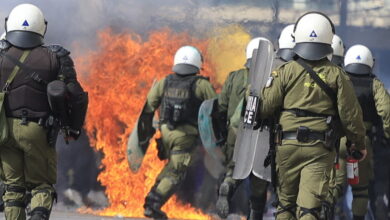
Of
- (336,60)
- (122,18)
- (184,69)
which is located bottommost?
(184,69)

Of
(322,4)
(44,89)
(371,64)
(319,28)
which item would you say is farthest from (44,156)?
(322,4)

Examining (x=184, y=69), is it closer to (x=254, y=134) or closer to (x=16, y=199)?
(x=254, y=134)

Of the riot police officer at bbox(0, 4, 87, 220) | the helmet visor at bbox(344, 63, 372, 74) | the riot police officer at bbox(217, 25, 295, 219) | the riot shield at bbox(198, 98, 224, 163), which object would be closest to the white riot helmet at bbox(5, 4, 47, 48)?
the riot police officer at bbox(0, 4, 87, 220)

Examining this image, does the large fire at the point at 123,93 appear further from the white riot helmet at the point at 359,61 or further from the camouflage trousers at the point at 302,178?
the camouflage trousers at the point at 302,178

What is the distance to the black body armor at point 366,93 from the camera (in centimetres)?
845

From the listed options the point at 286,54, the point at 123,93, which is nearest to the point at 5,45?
the point at 286,54

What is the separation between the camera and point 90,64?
10023mm

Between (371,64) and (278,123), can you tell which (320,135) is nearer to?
(278,123)

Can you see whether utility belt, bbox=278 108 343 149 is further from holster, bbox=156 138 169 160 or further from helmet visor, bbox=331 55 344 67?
holster, bbox=156 138 169 160

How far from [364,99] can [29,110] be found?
3561 mm

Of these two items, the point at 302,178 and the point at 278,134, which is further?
the point at 278,134

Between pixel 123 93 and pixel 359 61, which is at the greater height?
pixel 359 61

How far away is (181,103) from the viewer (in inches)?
361

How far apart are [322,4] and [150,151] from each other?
2436 mm
